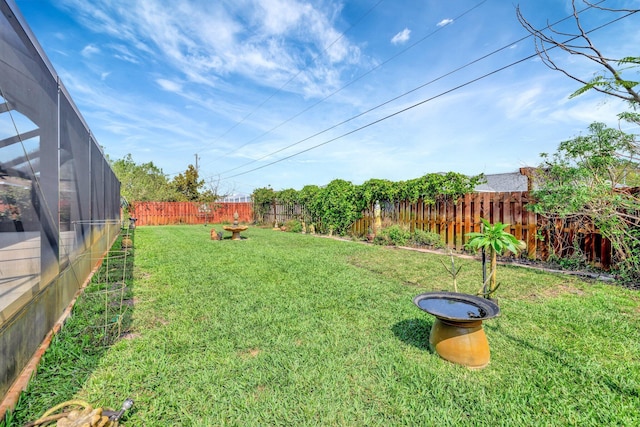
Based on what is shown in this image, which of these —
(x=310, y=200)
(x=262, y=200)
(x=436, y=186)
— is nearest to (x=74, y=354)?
(x=436, y=186)

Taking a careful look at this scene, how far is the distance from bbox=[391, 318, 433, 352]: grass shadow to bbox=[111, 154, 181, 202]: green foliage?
2208cm

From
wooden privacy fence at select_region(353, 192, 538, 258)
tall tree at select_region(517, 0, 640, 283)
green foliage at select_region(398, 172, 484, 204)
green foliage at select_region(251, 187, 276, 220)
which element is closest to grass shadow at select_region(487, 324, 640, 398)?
tall tree at select_region(517, 0, 640, 283)

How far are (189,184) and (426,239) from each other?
2220 cm

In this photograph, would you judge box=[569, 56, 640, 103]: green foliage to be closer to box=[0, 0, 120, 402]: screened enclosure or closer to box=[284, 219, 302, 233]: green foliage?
box=[0, 0, 120, 402]: screened enclosure

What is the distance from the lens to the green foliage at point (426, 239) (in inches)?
313

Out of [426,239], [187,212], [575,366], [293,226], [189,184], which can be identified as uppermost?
[189,184]

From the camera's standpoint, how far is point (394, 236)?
28.7 ft

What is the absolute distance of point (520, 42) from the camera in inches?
258

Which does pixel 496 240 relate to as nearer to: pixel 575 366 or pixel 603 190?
pixel 575 366

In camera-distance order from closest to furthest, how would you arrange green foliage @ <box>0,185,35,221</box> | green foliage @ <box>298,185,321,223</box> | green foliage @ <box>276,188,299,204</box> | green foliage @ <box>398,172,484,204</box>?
green foliage @ <box>0,185,35,221</box> → green foliage @ <box>398,172,484,204</box> → green foliage @ <box>298,185,321,223</box> → green foliage @ <box>276,188,299,204</box>

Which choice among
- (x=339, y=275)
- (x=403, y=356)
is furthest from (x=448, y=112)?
(x=403, y=356)

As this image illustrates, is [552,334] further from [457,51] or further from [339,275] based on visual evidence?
[457,51]

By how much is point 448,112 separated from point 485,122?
123 centimetres

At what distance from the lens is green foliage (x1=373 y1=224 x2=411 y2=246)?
8.62 meters
